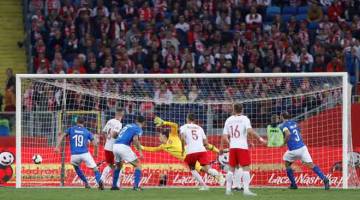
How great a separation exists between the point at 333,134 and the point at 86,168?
6035mm

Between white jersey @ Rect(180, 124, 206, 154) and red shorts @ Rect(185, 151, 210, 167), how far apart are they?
0.26 ft

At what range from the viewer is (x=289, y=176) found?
27141mm

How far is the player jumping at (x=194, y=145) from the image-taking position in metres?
27.2

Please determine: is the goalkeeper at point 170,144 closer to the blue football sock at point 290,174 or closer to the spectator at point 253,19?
the blue football sock at point 290,174

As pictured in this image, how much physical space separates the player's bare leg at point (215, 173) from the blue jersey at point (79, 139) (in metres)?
2.67

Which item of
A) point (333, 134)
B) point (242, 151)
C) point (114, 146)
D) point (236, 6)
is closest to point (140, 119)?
point (114, 146)

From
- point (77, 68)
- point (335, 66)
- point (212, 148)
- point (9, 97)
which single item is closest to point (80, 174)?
point (212, 148)

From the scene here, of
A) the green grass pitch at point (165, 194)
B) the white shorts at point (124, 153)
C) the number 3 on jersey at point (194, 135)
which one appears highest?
the number 3 on jersey at point (194, 135)

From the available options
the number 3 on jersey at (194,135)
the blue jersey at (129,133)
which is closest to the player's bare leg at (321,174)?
the number 3 on jersey at (194,135)

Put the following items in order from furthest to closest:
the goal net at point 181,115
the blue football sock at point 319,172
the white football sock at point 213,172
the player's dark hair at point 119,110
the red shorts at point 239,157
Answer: the goal net at point 181,115
the player's dark hair at point 119,110
the white football sock at point 213,172
the blue football sock at point 319,172
the red shorts at point 239,157

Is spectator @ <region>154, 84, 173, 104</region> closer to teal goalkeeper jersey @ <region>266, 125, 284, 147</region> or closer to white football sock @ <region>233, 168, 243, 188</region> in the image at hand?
teal goalkeeper jersey @ <region>266, 125, 284, 147</region>

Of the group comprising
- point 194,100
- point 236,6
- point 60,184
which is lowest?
point 60,184

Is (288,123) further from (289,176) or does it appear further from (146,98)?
(146,98)

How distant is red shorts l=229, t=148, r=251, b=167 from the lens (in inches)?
999
